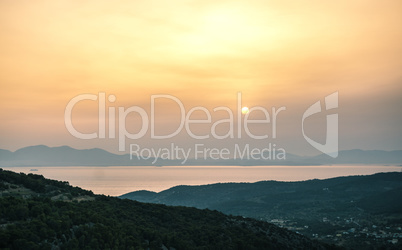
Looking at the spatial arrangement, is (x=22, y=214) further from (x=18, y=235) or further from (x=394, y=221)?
(x=394, y=221)

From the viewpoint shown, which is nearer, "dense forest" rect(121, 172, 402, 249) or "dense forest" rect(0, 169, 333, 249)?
"dense forest" rect(0, 169, 333, 249)

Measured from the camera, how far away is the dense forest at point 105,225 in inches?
1066

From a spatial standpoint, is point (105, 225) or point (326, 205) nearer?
point (105, 225)

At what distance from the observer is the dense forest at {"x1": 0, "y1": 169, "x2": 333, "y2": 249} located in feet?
88.8

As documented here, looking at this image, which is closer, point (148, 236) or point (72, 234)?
point (72, 234)

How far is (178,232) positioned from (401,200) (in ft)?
382

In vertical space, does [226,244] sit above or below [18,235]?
below

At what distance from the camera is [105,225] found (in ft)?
109

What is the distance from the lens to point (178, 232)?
41.4 metres

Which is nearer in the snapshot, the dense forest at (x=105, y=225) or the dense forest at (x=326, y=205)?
the dense forest at (x=105, y=225)

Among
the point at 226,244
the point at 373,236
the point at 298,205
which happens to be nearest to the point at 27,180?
the point at 226,244

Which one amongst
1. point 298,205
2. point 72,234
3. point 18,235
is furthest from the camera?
point 298,205

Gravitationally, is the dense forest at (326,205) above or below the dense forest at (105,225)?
below

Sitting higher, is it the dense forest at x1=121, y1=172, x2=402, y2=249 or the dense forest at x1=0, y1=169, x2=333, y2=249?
the dense forest at x1=0, y1=169, x2=333, y2=249
